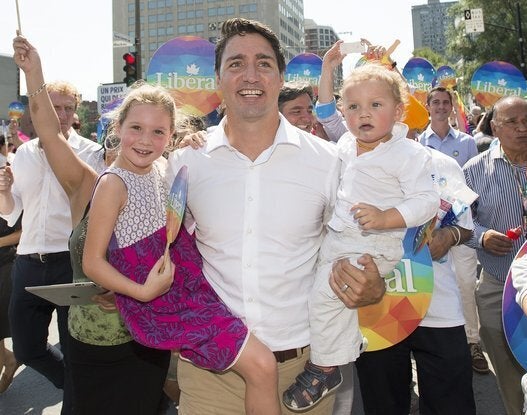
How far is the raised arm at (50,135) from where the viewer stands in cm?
257

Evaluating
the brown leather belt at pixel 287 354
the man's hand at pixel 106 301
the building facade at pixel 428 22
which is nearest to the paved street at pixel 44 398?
the man's hand at pixel 106 301

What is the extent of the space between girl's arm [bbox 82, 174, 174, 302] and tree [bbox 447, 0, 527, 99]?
3702 cm

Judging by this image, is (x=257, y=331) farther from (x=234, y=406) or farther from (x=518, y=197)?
(x=518, y=197)

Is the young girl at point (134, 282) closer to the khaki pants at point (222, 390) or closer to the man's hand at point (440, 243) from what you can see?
the khaki pants at point (222, 390)

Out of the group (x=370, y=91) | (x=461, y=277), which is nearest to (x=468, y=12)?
(x=461, y=277)

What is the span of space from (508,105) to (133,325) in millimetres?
2870

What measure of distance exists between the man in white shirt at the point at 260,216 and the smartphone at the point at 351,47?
2.61 ft

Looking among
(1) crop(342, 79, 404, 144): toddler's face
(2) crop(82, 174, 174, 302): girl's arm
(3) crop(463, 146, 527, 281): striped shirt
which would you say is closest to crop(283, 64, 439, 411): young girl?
(1) crop(342, 79, 404, 144): toddler's face

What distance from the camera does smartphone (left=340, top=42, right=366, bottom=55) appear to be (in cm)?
293

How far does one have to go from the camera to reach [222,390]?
7.20 ft

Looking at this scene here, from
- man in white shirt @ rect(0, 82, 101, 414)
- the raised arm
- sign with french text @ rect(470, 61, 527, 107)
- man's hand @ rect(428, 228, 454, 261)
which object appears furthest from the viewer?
sign with french text @ rect(470, 61, 527, 107)

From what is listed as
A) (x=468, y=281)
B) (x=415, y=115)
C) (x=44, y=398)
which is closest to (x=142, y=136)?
(x=415, y=115)

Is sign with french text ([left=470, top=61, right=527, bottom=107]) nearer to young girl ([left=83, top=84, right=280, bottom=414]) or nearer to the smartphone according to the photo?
the smartphone

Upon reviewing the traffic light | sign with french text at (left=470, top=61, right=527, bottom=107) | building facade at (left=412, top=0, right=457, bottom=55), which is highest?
building facade at (left=412, top=0, right=457, bottom=55)
